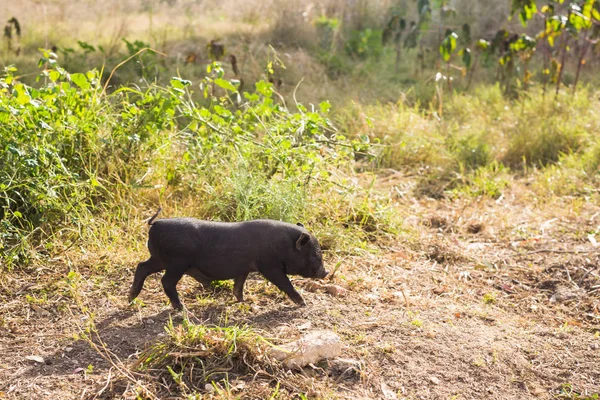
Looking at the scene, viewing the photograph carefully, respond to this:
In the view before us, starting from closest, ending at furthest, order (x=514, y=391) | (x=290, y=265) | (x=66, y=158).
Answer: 1. (x=514, y=391)
2. (x=290, y=265)
3. (x=66, y=158)

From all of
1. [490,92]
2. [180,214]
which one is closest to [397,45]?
[490,92]

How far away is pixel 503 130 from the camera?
8.05 meters

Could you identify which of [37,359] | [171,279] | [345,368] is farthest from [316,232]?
[37,359]

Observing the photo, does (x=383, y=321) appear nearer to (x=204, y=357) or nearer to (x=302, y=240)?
(x=302, y=240)

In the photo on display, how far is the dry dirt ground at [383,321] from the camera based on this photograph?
3371 mm

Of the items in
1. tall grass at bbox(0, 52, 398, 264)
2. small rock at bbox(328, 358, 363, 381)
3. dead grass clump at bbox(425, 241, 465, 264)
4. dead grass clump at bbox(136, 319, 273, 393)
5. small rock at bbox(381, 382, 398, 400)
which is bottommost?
dead grass clump at bbox(425, 241, 465, 264)

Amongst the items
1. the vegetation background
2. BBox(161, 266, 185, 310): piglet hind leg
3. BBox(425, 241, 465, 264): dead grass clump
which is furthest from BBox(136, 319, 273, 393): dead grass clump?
BBox(425, 241, 465, 264): dead grass clump

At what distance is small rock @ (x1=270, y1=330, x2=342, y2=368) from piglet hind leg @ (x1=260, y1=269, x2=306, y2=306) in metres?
0.45

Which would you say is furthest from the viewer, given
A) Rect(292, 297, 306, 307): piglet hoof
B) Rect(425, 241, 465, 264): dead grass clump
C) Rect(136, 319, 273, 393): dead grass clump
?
Rect(425, 241, 465, 264): dead grass clump

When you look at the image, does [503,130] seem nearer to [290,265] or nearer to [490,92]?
[490,92]

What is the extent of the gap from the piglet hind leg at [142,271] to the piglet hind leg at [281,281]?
1.82 ft

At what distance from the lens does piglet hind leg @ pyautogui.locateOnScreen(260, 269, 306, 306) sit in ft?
12.8

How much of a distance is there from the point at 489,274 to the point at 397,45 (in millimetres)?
5919

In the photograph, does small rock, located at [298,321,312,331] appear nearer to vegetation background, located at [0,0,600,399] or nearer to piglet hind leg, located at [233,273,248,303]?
vegetation background, located at [0,0,600,399]
